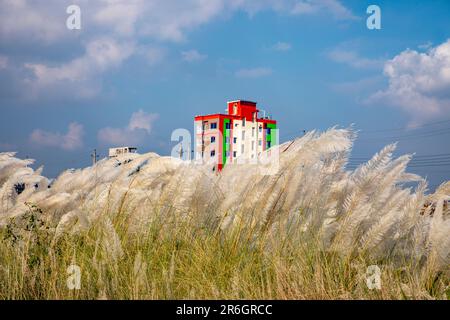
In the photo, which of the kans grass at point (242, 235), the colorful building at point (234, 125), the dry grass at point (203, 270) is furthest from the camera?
the colorful building at point (234, 125)

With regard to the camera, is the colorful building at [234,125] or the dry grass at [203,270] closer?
the dry grass at [203,270]

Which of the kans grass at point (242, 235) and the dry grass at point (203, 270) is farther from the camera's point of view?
the kans grass at point (242, 235)

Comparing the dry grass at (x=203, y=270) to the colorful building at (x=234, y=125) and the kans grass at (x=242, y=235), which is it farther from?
the colorful building at (x=234, y=125)

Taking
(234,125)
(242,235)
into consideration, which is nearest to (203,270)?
(242,235)

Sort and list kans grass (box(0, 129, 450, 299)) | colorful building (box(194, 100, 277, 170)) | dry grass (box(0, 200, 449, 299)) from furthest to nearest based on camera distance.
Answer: colorful building (box(194, 100, 277, 170)), kans grass (box(0, 129, 450, 299)), dry grass (box(0, 200, 449, 299))

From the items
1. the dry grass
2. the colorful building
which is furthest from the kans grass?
the colorful building

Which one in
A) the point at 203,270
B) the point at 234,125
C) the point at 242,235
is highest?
the point at 234,125

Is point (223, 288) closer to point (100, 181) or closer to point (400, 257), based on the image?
point (400, 257)

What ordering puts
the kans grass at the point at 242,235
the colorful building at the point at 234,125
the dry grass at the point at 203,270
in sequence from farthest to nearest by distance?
the colorful building at the point at 234,125 → the kans grass at the point at 242,235 → the dry grass at the point at 203,270

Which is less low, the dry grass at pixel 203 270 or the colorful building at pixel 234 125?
the colorful building at pixel 234 125

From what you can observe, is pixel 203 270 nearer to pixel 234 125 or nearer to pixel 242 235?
pixel 242 235

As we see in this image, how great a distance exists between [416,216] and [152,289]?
170 cm

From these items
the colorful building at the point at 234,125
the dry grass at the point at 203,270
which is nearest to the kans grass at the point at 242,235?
the dry grass at the point at 203,270

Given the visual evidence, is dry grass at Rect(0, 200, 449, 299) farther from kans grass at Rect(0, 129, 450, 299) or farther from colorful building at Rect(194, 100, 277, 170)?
colorful building at Rect(194, 100, 277, 170)
